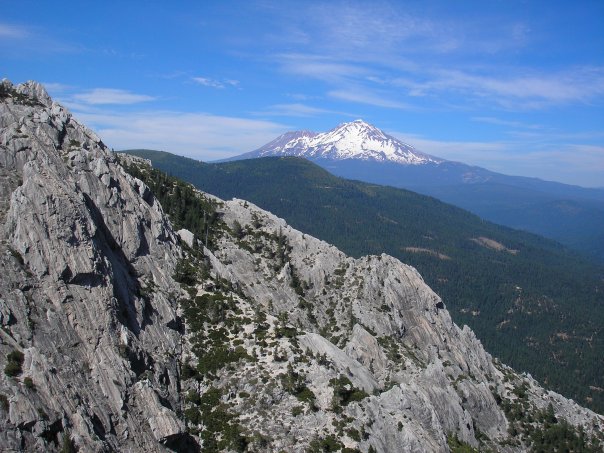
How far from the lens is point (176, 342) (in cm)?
6194

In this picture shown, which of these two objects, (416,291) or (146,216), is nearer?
(146,216)

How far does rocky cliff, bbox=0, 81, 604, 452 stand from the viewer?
1738 inches

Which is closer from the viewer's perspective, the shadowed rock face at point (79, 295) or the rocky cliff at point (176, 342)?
the shadowed rock face at point (79, 295)

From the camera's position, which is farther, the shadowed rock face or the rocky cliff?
the rocky cliff

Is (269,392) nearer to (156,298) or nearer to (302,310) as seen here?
(156,298)

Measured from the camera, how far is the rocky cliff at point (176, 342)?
4416 centimetres

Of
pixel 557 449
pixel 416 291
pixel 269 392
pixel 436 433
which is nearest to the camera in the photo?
pixel 269 392

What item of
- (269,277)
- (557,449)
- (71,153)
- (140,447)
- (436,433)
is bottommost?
(557,449)

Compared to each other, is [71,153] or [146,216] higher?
[71,153]

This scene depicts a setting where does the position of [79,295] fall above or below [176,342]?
above

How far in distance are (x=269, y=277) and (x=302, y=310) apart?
9.36 meters

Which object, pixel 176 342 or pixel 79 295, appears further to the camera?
pixel 176 342

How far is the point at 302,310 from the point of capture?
90.8 metres

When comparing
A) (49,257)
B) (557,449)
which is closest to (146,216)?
(49,257)
